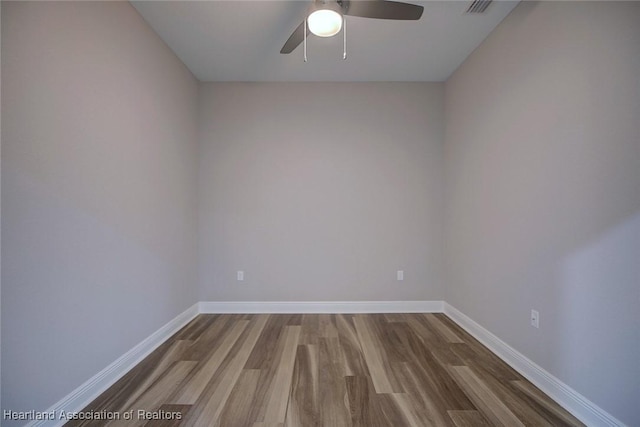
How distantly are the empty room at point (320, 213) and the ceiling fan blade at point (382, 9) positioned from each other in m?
0.02

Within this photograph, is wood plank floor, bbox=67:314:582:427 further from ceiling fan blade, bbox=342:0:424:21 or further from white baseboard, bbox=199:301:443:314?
ceiling fan blade, bbox=342:0:424:21

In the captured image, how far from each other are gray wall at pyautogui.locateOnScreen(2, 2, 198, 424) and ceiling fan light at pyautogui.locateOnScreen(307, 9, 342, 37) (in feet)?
4.31

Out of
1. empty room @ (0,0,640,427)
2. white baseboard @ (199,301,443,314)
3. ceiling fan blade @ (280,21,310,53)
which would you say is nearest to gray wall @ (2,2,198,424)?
empty room @ (0,0,640,427)

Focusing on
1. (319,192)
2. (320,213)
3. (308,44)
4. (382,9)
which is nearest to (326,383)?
(320,213)

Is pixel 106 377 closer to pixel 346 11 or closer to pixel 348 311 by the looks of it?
pixel 348 311

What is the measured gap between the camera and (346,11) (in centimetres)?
177

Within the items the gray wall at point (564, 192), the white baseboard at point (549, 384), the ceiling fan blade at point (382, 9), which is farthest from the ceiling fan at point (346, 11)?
the white baseboard at point (549, 384)

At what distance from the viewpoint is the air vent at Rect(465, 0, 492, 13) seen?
2.03 metres

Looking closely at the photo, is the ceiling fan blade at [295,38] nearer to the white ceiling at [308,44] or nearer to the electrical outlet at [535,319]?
the white ceiling at [308,44]

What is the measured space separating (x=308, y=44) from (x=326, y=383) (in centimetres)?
272

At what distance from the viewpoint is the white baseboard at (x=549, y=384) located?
4.79ft

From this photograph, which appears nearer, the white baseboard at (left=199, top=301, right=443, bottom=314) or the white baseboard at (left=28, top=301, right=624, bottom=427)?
the white baseboard at (left=28, top=301, right=624, bottom=427)

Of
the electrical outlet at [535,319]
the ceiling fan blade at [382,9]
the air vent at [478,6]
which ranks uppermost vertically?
the air vent at [478,6]

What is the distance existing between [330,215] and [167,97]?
6.50 ft
